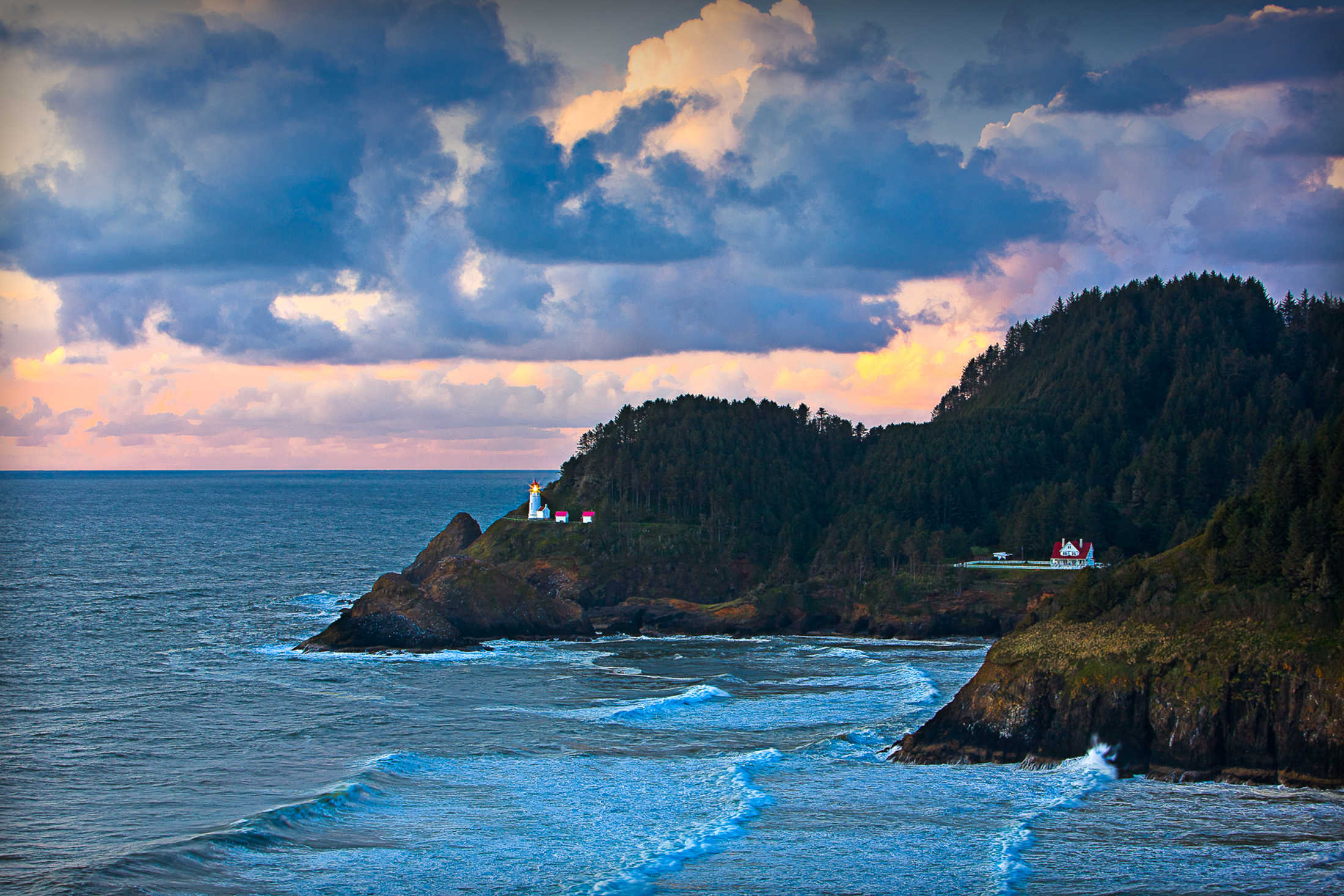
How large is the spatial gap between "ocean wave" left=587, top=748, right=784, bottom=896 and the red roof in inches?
2139

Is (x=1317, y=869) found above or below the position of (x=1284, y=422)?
below

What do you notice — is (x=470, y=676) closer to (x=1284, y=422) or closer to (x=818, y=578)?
(x=818, y=578)

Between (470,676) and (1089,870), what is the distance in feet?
140

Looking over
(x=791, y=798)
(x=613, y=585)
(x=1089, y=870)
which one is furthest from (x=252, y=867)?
(x=613, y=585)

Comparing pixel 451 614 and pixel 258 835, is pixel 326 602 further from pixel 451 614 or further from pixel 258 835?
pixel 258 835

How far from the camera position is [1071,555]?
91.8m

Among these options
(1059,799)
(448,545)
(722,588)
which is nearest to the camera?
(1059,799)

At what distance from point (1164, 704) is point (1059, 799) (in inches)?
250

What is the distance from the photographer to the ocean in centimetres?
3262

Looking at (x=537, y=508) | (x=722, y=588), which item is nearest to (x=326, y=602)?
(x=537, y=508)

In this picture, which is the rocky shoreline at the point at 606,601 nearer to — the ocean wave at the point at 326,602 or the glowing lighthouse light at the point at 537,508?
the glowing lighthouse light at the point at 537,508

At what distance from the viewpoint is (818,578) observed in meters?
94.6

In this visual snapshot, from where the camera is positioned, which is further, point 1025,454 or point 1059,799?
point 1025,454

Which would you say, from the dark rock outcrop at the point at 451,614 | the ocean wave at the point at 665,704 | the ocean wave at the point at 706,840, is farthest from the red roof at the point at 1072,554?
the ocean wave at the point at 706,840
